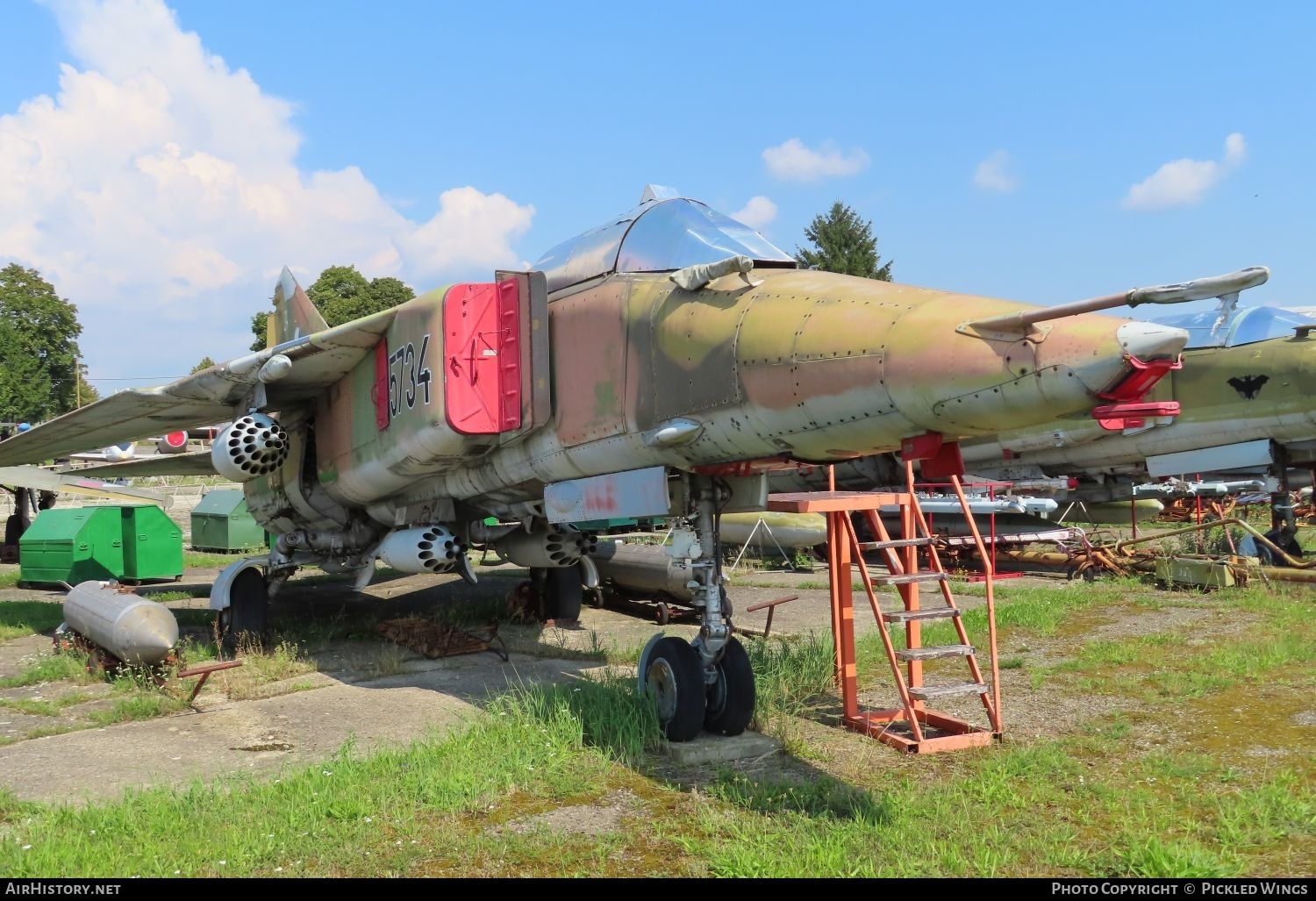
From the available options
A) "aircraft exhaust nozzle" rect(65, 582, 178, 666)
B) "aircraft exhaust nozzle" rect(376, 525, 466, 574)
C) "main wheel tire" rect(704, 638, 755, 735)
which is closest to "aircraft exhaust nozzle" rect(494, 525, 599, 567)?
"aircraft exhaust nozzle" rect(376, 525, 466, 574)

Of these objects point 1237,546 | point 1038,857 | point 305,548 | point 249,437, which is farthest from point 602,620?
point 1237,546

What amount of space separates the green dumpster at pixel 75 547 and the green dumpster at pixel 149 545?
14cm

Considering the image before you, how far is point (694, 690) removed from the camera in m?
6.14

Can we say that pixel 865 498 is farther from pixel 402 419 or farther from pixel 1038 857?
pixel 402 419

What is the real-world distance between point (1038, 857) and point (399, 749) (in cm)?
382

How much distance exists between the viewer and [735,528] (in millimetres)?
17359

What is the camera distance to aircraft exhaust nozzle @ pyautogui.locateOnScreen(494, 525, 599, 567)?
977 cm

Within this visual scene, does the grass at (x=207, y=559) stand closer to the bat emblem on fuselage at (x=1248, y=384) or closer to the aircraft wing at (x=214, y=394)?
the aircraft wing at (x=214, y=394)

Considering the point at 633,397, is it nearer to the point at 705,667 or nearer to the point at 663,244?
the point at 663,244

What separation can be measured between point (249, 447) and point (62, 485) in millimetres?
12653

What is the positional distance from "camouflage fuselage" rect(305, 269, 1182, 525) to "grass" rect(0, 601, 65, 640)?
6.96 meters

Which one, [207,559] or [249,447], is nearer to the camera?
[249,447]

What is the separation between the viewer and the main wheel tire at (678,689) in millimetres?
6125

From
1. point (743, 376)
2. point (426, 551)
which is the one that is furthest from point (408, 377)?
point (743, 376)
